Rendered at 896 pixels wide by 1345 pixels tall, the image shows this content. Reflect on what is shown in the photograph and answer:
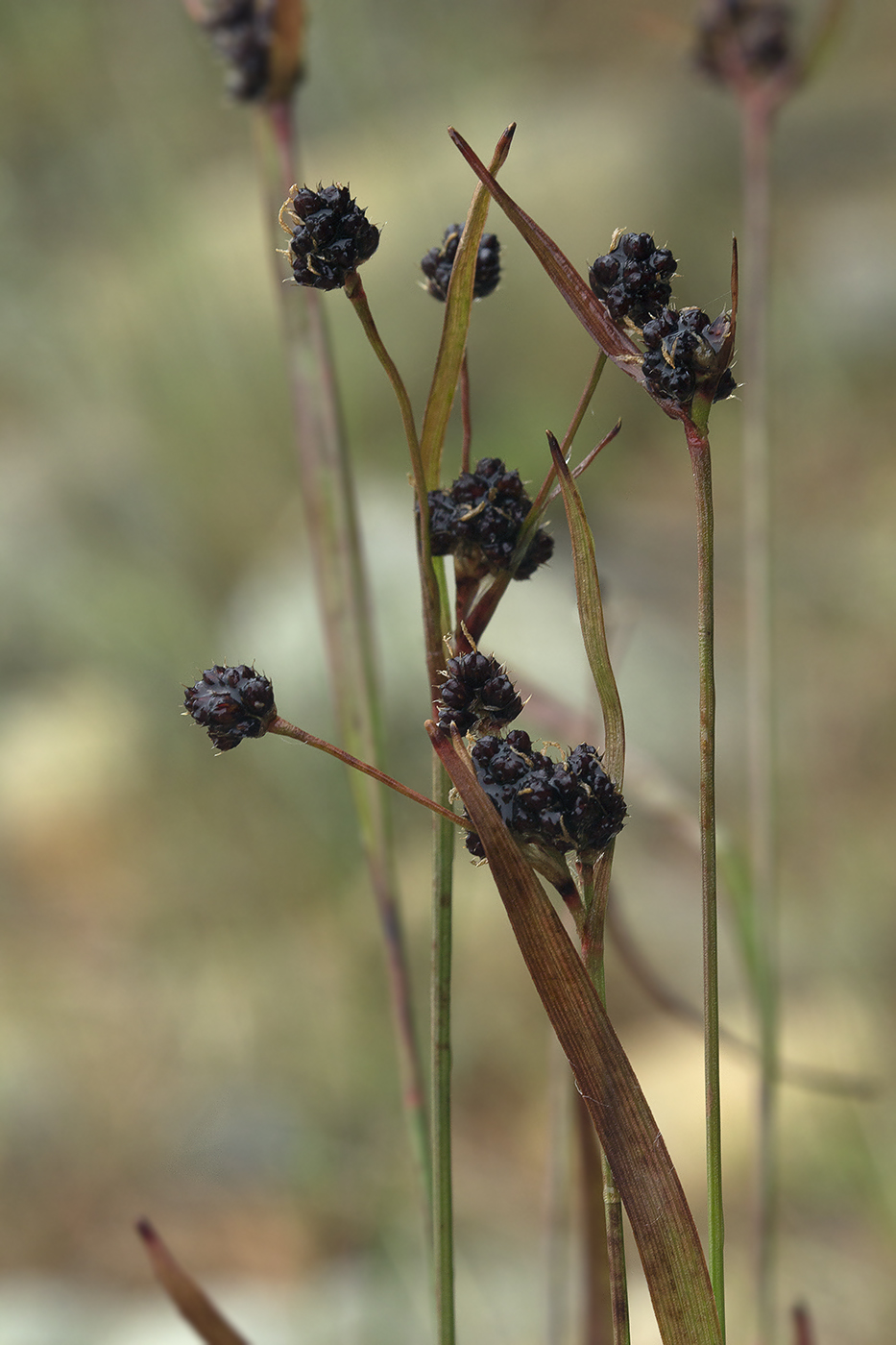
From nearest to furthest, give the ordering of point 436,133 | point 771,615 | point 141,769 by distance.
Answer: point 771,615
point 141,769
point 436,133

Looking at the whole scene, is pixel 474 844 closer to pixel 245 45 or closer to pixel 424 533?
pixel 424 533

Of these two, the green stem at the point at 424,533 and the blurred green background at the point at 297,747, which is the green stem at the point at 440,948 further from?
the blurred green background at the point at 297,747

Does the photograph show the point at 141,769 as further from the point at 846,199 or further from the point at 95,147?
the point at 846,199

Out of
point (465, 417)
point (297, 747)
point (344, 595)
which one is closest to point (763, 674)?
point (344, 595)

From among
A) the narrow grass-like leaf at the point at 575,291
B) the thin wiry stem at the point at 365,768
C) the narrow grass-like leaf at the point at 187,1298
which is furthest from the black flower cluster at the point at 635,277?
the narrow grass-like leaf at the point at 187,1298

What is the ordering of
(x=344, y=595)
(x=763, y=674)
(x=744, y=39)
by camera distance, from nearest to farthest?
1. (x=344, y=595)
2. (x=763, y=674)
3. (x=744, y=39)

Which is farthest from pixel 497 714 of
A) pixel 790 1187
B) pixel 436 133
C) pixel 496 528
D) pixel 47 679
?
pixel 436 133
